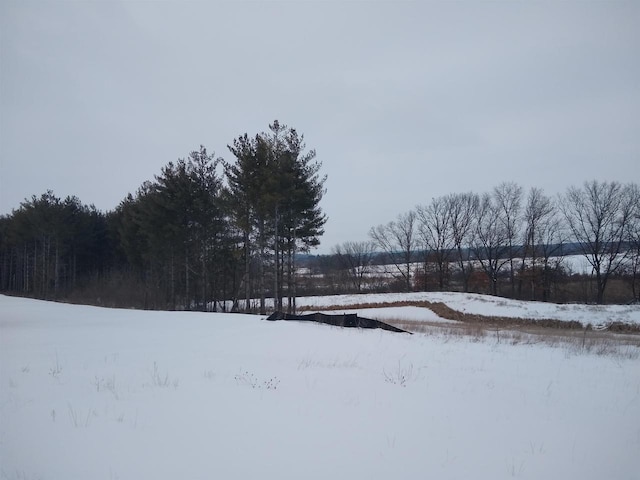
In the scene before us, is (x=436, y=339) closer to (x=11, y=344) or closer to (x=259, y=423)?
(x=259, y=423)

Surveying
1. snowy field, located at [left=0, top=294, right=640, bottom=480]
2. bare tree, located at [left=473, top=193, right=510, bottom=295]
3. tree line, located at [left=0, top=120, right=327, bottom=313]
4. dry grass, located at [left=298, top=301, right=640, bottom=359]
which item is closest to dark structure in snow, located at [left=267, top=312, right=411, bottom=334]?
dry grass, located at [left=298, top=301, right=640, bottom=359]

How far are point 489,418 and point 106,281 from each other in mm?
40164

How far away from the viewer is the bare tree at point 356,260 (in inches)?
2493

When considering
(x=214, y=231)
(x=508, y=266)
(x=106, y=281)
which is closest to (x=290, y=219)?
(x=214, y=231)

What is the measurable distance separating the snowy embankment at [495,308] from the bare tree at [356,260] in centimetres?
2098

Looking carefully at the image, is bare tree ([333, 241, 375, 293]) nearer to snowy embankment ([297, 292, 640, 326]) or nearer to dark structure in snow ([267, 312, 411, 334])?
snowy embankment ([297, 292, 640, 326])

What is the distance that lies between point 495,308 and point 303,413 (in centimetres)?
2775

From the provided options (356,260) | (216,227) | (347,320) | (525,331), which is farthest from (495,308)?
(356,260)

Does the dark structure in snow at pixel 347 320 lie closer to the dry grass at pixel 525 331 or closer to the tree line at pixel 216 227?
the dry grass at pixel 525 331

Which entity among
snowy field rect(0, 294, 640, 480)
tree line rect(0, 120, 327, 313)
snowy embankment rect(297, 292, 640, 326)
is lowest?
snowy embankment rect(297, 292, 640, 326)

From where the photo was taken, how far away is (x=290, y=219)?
23172 millimetres

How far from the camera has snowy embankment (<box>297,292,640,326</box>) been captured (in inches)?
880

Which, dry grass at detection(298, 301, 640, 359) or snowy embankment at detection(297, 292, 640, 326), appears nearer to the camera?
dry grass at detection(298, 301, 640, 359)

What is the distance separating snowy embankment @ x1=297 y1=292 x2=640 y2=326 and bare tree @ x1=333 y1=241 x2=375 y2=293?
2098 centimetres
